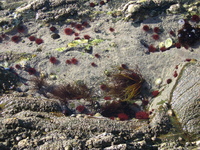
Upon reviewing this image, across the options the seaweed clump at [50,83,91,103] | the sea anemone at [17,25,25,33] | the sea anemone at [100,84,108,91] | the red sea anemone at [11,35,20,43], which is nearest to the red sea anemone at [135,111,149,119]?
the sea anemone at [100,84,108,91]

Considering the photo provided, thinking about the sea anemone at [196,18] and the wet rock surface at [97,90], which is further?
the sea anemone at [196,18]

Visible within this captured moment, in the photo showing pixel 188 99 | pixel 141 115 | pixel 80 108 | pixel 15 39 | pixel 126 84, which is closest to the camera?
pixel 188 99

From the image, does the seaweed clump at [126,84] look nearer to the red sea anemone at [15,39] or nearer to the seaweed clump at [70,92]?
the seaweed clump at [70,92]

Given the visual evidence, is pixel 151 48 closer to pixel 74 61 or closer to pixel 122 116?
pixel 74 61

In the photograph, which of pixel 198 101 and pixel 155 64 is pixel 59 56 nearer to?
pixel 155 64

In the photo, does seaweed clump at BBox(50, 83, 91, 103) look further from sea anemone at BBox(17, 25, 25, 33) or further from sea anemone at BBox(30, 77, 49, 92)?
sea anemone at BBox(17, 25, 25, 33)

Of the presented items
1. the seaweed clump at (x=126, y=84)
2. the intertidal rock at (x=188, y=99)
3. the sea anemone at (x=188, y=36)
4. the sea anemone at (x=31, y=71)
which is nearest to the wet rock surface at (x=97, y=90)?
the intertidal rock at (x=188, y=99)

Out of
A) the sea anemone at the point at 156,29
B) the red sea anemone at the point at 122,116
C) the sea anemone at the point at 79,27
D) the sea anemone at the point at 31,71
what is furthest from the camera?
the sea anemone at the point at 79,27

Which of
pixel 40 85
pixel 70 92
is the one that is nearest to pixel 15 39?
pixel 40 85
